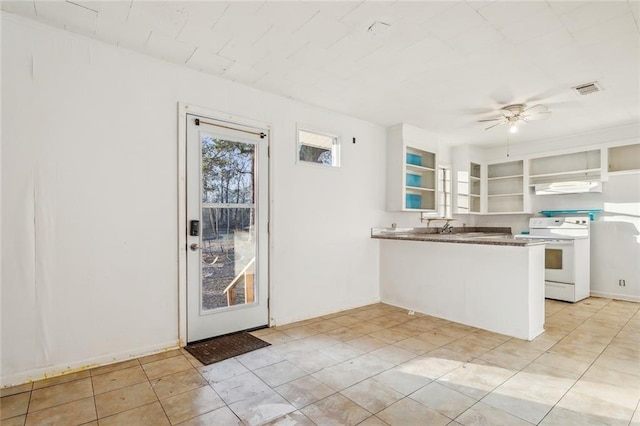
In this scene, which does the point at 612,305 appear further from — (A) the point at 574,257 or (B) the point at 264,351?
(B) the point at 264,351

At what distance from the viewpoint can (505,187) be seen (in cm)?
637

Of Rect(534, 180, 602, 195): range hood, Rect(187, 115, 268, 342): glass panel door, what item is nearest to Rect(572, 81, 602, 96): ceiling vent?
Rect(534, 180, 602, 195): range hood

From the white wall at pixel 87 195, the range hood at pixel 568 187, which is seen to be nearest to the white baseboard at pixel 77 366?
the white wall at pixel 87 195

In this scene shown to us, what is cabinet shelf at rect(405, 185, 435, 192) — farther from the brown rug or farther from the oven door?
the brown rug

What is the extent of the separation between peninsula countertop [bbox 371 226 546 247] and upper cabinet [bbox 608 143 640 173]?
5.83 feet

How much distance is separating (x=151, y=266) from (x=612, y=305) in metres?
5.86

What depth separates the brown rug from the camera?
9.45ft

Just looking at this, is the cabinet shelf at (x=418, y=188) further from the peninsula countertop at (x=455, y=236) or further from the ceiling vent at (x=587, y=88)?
the ceiling vent at (x=587, y=88)

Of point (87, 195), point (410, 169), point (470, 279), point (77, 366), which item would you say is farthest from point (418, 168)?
point (77, 366)

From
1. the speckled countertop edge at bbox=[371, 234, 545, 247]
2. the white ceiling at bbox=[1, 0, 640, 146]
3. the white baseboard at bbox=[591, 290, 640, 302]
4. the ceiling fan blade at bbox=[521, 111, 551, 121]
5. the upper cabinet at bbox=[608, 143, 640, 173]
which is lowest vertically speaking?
the white baseboard at bbox=[591, 290, 640, 302]

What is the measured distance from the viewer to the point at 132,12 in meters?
2.29

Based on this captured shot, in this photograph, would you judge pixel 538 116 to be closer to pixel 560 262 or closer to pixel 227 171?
pixel 560 262

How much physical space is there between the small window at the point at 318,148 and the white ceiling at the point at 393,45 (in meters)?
0.43

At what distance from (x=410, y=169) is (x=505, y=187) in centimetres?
A: 253
